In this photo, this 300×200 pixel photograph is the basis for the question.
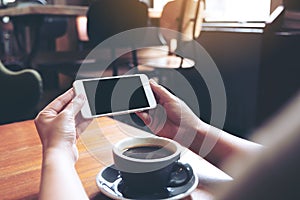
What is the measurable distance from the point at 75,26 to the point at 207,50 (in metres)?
1.48

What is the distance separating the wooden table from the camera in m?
0.56

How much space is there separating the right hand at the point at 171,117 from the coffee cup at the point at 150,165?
0.12 metres

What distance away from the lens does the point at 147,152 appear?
564 millimetres

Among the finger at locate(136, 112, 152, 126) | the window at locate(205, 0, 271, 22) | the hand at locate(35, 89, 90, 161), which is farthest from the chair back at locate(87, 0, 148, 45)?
→ the hand at locate(35, 89, 90, 161)

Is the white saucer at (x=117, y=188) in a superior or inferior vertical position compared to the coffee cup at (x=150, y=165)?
inferior

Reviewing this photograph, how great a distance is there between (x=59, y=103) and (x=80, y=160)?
16 cm

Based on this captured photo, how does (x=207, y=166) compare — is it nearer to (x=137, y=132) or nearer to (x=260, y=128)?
(x=137, y=132)

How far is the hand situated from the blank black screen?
0.12 ft

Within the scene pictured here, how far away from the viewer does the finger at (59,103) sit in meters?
0.57

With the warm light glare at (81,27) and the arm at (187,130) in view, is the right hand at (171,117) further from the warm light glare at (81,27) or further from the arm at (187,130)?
the warm light glare at (81,27)

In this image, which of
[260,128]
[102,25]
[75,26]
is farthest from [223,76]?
[75,26]

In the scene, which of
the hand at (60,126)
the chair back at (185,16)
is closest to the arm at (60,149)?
the hand at (60,126)

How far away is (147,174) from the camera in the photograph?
50 centimetres

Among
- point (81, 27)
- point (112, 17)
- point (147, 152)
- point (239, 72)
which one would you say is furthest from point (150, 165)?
point (81, 27)
